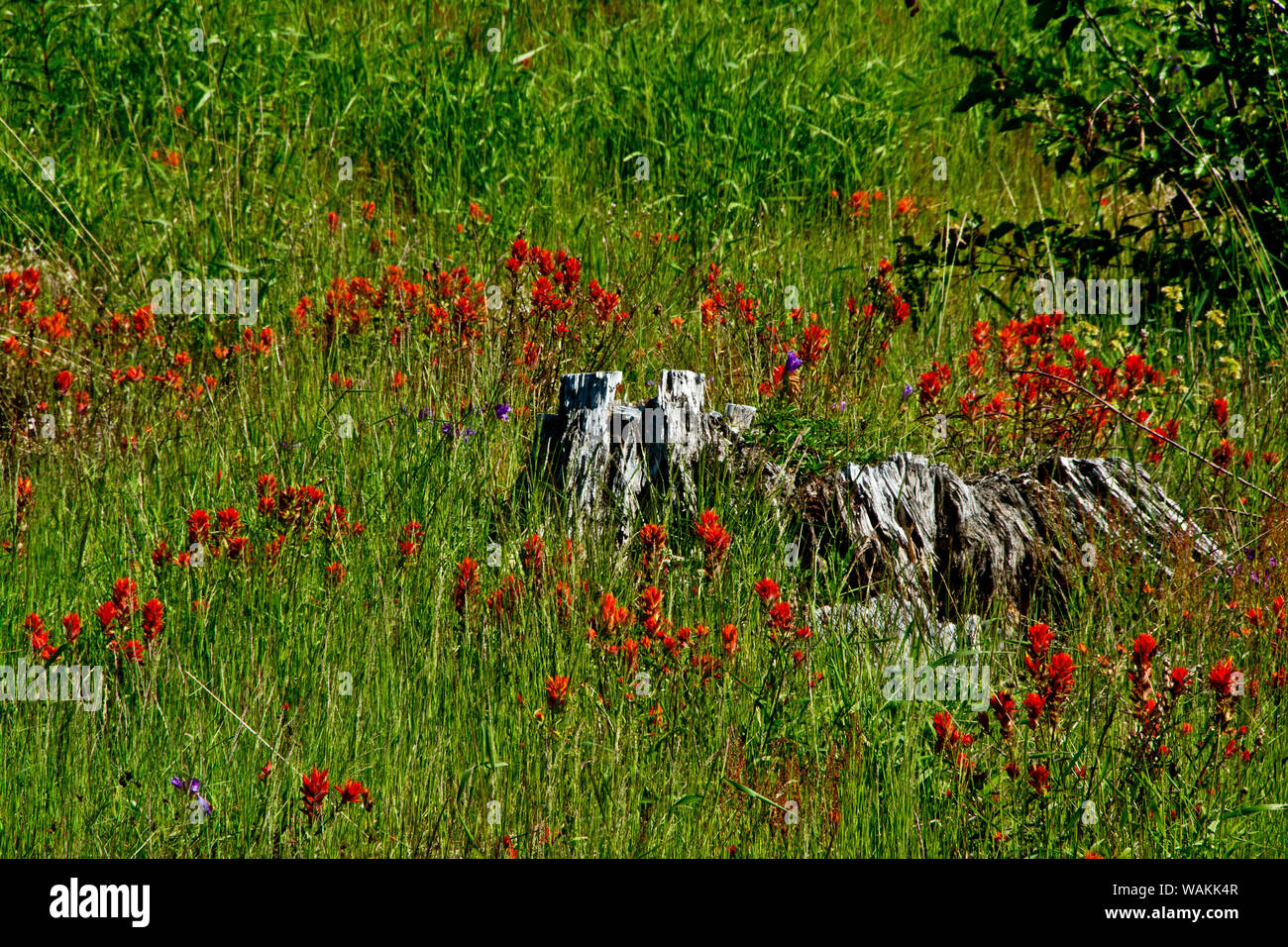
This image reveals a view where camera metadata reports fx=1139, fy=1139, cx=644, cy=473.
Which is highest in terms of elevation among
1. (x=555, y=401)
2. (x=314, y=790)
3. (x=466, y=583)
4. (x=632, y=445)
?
(x=555, y=401)

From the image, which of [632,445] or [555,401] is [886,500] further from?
[555,401]

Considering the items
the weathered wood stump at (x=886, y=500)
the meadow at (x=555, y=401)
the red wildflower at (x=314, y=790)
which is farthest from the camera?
the weathered wood stump at (x=886, y=500)

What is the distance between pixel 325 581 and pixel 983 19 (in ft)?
25.0

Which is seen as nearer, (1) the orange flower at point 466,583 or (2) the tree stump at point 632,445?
(1) the orange flower at point 466,583

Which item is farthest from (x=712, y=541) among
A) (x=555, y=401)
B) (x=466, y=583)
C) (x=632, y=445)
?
(x=555, y=401)

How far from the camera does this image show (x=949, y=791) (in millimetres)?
2436

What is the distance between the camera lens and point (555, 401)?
14.8ft

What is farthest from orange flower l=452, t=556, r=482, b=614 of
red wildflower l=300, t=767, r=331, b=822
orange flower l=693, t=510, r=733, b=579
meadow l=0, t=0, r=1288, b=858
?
red wildflower l=300, t=767, r=331, b=822

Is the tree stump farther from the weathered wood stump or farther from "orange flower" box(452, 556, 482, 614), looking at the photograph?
"orange flower" box(452, 556, 482, 614)

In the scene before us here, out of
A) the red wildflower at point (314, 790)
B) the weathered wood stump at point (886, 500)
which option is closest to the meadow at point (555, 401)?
the red wildflower at point (314, 790)

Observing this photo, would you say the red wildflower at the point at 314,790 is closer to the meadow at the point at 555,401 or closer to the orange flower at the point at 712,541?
the meadow at the point at 555,401

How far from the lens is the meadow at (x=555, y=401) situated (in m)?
2.47

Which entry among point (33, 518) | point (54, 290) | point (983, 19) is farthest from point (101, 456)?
point (983, 19)

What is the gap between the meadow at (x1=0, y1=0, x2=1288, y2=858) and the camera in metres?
2.47
